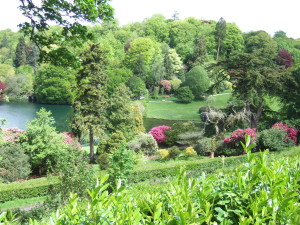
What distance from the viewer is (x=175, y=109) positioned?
1689 inches

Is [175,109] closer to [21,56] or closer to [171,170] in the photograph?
[171,170]

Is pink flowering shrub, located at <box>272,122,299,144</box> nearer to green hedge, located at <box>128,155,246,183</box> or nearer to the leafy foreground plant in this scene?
green hedge, located at <box>128,155,246,183</box>

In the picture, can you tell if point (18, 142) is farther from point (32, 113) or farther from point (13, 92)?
point (13, 92)

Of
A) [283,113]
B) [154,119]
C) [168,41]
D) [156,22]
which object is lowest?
[154,119]

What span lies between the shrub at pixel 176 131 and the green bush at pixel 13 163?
11.2 metres

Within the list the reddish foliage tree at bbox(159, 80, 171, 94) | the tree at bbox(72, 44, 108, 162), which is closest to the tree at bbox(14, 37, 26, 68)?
the reddish foliage tree at bbox(159, 80, 171, 94)

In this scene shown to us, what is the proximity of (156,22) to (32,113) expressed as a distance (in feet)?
145

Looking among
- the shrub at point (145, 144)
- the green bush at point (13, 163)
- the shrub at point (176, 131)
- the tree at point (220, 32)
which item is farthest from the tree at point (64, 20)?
the tree at point (220, 32)

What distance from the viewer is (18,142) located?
1598 centimetres

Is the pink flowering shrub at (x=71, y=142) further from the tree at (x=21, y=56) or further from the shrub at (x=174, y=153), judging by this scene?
the tree at (x=21, y=56)

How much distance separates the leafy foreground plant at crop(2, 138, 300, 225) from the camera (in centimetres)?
152

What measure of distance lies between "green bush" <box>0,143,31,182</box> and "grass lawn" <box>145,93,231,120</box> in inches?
938

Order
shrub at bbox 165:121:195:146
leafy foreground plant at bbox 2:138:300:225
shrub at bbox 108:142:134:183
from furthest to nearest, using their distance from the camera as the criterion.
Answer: shrub at bbox 165:121:195:146 < shrub at bbox 108:142:134:183 < leafy foreground plant at bbox 2:138:300:225

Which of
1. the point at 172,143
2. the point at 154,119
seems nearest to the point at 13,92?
the point at 154,119
